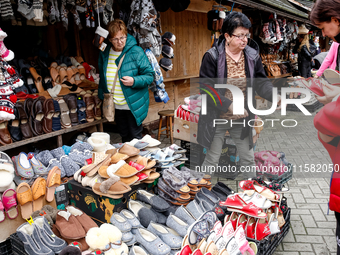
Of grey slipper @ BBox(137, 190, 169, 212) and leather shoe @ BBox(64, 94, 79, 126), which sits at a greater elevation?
leather shoe @ BBox(64, 94, 79, 126)

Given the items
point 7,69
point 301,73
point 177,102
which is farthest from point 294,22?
point 7,69

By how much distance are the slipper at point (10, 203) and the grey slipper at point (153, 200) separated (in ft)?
3.66

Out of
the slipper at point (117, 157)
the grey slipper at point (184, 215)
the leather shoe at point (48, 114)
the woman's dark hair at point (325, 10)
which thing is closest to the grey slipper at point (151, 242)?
the grey slipper at point (184, 215)

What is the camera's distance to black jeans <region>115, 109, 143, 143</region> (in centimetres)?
402

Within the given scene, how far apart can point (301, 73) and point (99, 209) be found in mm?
9413

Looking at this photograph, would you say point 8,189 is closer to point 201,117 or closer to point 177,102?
point 201,117

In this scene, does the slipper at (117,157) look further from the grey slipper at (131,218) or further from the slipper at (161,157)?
the grey slipper at (131,218)

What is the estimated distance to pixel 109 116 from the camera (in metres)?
4.00

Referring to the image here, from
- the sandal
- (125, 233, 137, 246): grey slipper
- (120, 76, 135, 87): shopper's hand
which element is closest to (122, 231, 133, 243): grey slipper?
(125, 233, 137, 246): grey slipper

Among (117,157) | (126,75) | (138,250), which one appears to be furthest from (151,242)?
(126,75)

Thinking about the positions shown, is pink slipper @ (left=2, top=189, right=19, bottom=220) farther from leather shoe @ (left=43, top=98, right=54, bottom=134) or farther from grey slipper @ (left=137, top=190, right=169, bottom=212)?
leather shoe @ (left=43, top=98, right=54, bottom=134)

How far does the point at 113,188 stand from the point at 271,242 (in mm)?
1473

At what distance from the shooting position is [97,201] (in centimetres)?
264

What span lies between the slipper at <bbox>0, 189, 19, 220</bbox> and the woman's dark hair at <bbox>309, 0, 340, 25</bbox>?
2777 mm
